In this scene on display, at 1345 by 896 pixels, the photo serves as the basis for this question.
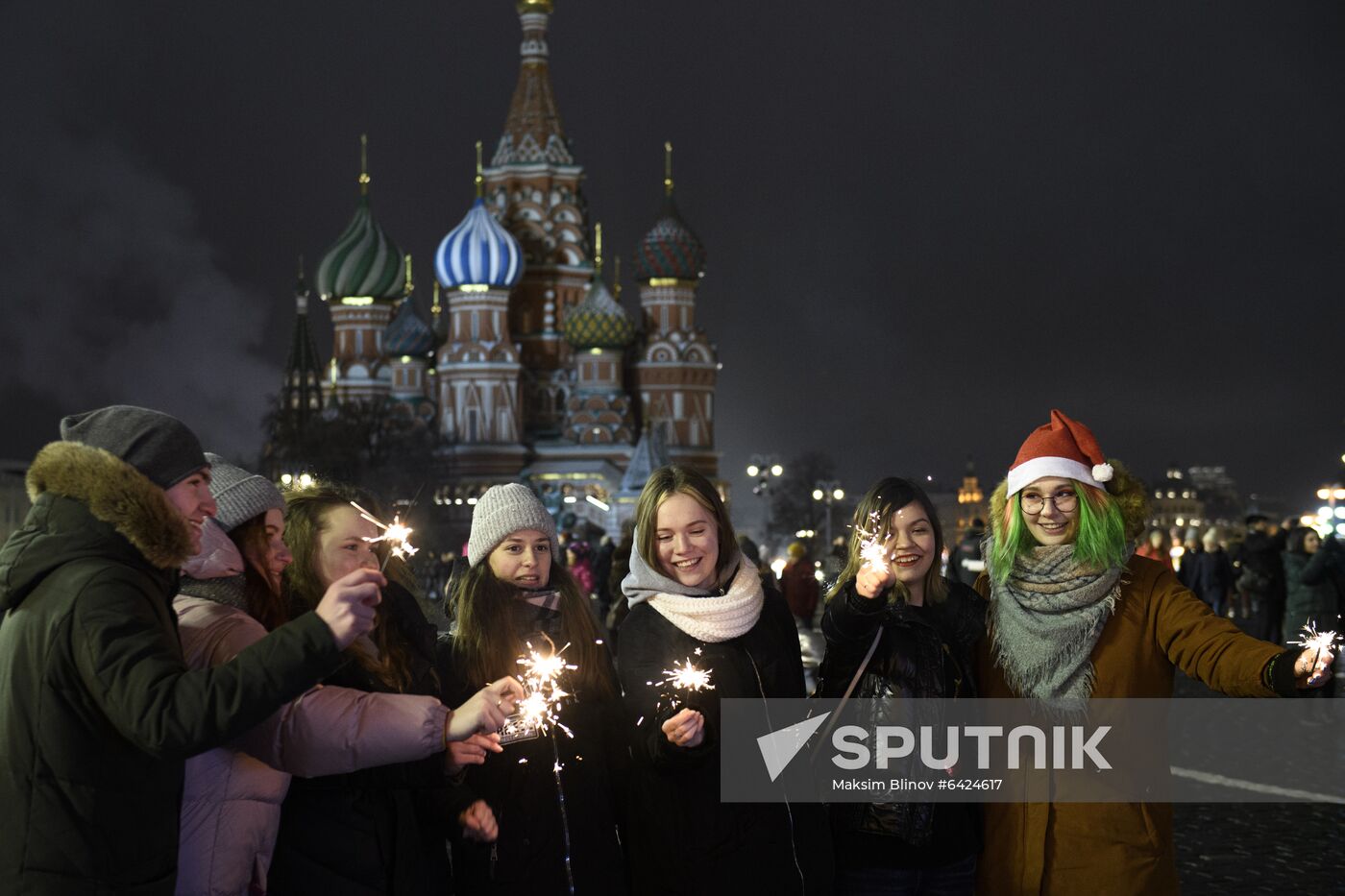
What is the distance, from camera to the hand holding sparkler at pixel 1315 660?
3.59 metres

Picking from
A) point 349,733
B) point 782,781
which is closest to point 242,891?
point 349,733

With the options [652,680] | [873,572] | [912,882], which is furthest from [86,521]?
[912,882]

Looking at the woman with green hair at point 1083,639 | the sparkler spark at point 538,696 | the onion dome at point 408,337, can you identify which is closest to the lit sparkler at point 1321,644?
the woman with green hair at point 1083,639

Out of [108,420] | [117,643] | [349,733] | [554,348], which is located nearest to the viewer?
[117,643]

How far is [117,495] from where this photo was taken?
120 inches

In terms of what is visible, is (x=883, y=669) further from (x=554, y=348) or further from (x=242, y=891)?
(x=554, y=348)

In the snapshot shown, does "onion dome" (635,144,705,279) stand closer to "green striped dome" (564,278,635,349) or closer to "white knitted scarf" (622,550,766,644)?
"green striped dome" (564,278,635,349)

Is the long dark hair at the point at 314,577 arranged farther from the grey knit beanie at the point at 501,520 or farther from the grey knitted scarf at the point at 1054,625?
the grey knitted scarf at the point at 1054,625

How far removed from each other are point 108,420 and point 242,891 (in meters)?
0.99

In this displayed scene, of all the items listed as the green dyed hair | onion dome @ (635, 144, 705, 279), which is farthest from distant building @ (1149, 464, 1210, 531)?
the green dyed hair

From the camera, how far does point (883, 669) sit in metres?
4.09

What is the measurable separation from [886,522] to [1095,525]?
487 mm

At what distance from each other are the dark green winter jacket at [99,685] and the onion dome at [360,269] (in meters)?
64.6

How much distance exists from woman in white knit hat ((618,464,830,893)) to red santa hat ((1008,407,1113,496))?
69 cm
